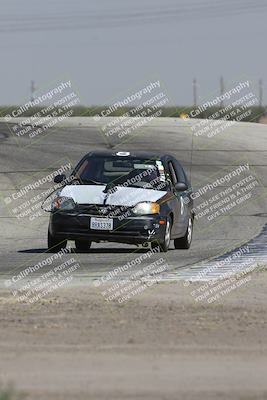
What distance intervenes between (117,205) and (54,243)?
1.19 m

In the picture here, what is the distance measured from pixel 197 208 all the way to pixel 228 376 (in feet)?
61.5

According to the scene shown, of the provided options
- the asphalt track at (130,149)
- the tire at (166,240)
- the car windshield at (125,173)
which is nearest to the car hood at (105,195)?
the car windshield at (125,173)

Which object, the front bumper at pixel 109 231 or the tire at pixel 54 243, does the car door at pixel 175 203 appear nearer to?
the front bumper at pixel 109 231

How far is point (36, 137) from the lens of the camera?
1524 inches

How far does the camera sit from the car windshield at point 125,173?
1884 centimetres

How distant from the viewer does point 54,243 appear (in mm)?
18516

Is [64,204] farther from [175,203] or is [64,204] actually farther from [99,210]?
[175,203]

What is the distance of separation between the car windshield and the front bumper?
71cm

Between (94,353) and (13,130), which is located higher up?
(94,353)

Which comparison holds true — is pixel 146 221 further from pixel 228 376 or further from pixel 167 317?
pixel 228 376

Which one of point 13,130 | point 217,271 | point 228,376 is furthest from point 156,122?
point 228,376

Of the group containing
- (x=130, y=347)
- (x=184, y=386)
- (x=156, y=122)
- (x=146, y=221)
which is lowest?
(x=156, y=122)

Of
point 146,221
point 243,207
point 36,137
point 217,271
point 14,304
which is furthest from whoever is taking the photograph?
point 36,137

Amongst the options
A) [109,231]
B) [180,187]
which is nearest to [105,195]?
[109,231]
